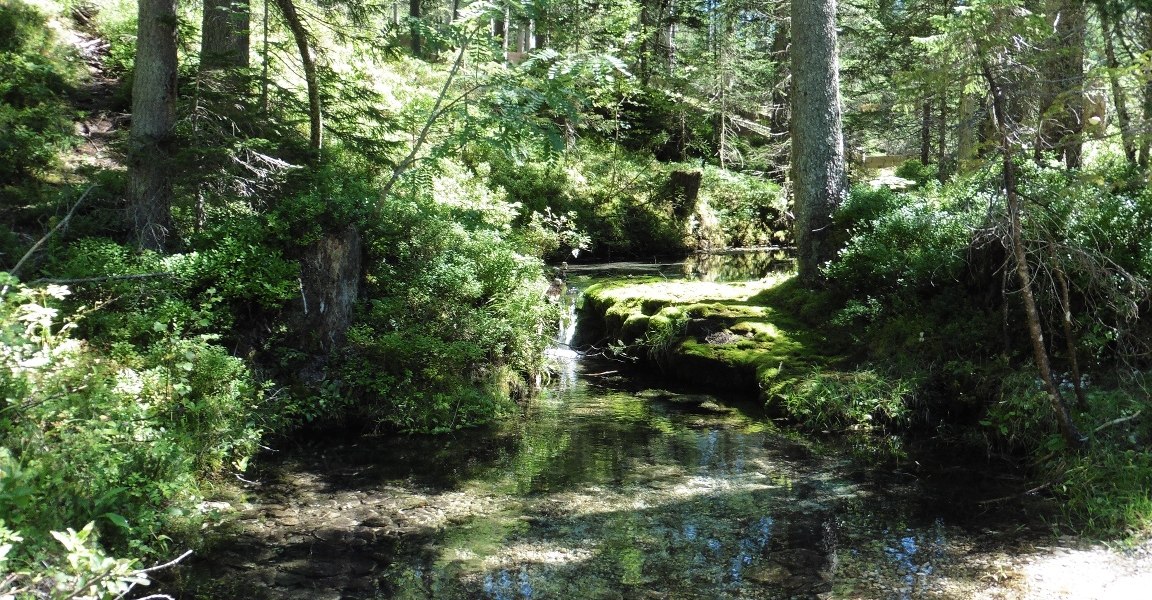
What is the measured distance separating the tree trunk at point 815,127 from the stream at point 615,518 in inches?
137

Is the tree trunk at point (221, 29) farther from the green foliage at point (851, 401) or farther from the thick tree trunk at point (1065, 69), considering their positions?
the thick tree trunk at point (1065, 69)

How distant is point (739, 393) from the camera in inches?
400

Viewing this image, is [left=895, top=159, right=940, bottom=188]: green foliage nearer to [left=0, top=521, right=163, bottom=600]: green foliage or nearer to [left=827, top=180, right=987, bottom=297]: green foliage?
[left=827, top=180, right=987, bottom=297]: green foliage

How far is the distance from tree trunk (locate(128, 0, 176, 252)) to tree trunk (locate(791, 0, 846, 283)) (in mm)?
7955

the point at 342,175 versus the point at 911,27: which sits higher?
the point at 911,27

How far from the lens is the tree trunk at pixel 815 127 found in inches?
429

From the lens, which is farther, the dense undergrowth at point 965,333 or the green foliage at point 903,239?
the green foliage at point 903,239

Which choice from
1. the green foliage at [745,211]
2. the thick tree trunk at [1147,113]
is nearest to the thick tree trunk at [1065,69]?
the thick tree trunk at [1147,113]

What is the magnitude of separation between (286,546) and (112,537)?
3.64ft

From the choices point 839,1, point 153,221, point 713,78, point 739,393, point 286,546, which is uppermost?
point 839,1

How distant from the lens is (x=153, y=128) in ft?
28.9

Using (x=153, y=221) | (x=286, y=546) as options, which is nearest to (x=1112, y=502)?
(x=286, y=546)

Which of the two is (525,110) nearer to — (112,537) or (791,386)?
(791,386)

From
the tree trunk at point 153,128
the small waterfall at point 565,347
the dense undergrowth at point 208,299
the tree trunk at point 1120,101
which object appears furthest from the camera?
the small waterfall at point 565,347
